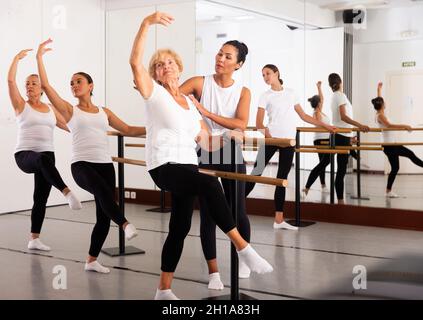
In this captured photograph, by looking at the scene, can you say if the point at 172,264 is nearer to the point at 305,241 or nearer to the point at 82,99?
the point at 82,99

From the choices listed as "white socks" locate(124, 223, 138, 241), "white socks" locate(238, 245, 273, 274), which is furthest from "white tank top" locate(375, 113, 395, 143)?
"white socks" locate(238, 245, 273, 274)

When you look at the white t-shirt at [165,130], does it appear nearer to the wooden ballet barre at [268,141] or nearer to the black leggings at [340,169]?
the wooden ballet barre at [268,141]

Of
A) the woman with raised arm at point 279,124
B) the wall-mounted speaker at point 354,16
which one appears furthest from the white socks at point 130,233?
the wall-mounted speaker at point 354,16

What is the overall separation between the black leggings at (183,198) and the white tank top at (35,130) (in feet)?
6.91

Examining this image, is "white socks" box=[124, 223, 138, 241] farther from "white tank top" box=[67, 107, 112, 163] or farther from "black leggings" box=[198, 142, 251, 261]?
"white tank top" box=[67, 107, 112, 163]

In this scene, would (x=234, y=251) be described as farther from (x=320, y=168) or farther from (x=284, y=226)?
(x=320, y=168)

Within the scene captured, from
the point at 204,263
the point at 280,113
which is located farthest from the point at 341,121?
the point at 204,263

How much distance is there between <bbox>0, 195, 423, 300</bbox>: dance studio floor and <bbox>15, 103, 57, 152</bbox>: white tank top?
87 centimetres

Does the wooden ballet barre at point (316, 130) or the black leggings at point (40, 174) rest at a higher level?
the wooden ballet barre at point (316, 130)

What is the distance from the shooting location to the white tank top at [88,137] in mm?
4297

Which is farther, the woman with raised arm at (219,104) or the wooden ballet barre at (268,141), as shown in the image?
the woman with raised arm at (219,104)

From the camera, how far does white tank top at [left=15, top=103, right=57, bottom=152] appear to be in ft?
16.6

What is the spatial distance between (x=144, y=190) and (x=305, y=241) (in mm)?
3176

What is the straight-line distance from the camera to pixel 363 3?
21.1 ft
